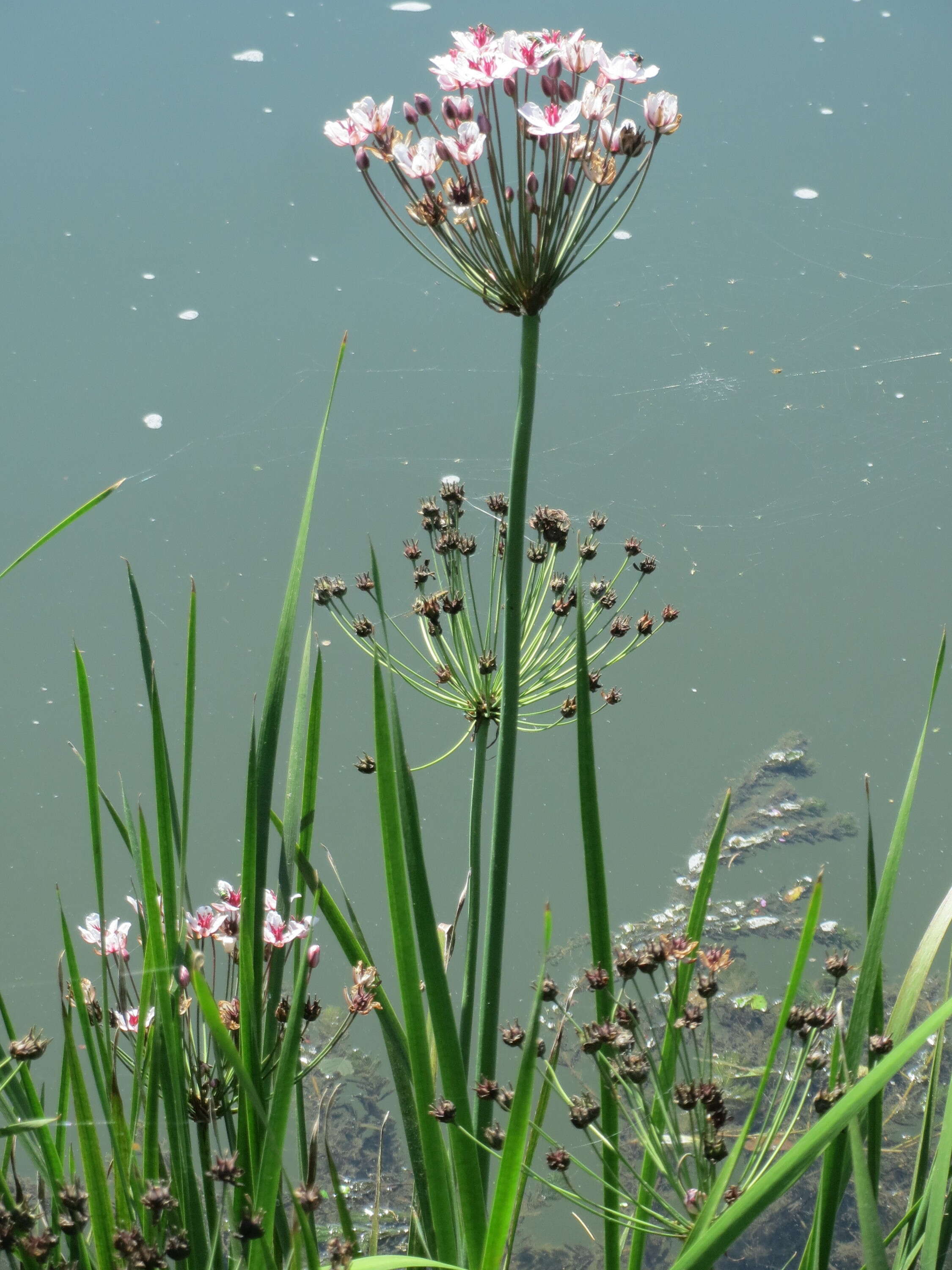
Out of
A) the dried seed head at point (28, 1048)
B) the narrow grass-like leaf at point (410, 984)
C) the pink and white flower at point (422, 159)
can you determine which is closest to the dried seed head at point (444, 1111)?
the narrow grass-like leaf at point (410, 984)

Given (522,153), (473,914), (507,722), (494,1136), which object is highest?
(522,153)

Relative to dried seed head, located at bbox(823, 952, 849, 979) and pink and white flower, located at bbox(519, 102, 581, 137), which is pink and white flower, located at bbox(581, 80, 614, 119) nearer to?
pink and white flower, located at bbox(519, 102, 581, 137)

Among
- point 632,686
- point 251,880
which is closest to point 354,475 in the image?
point 632,686

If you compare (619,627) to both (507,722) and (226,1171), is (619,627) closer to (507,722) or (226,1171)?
(507,722)

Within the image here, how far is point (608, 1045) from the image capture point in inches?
24.3

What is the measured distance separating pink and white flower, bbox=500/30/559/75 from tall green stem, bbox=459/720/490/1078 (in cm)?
54

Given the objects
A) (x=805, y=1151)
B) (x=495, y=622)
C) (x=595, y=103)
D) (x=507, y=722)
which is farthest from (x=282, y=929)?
(x=595, y=103)

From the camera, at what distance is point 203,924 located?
77cm

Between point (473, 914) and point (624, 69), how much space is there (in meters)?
0.63

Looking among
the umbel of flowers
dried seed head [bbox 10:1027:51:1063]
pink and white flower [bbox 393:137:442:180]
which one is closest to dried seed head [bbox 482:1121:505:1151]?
dried seed head [bbox 10:1027:51:1063]

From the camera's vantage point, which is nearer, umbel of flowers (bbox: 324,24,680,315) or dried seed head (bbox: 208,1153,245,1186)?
dried seed head (bbox: 208,1153,245,1186)

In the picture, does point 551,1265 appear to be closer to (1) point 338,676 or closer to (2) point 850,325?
(1) point 338,676

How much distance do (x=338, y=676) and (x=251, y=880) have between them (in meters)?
1.49

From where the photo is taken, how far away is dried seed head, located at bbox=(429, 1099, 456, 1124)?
58 cm
